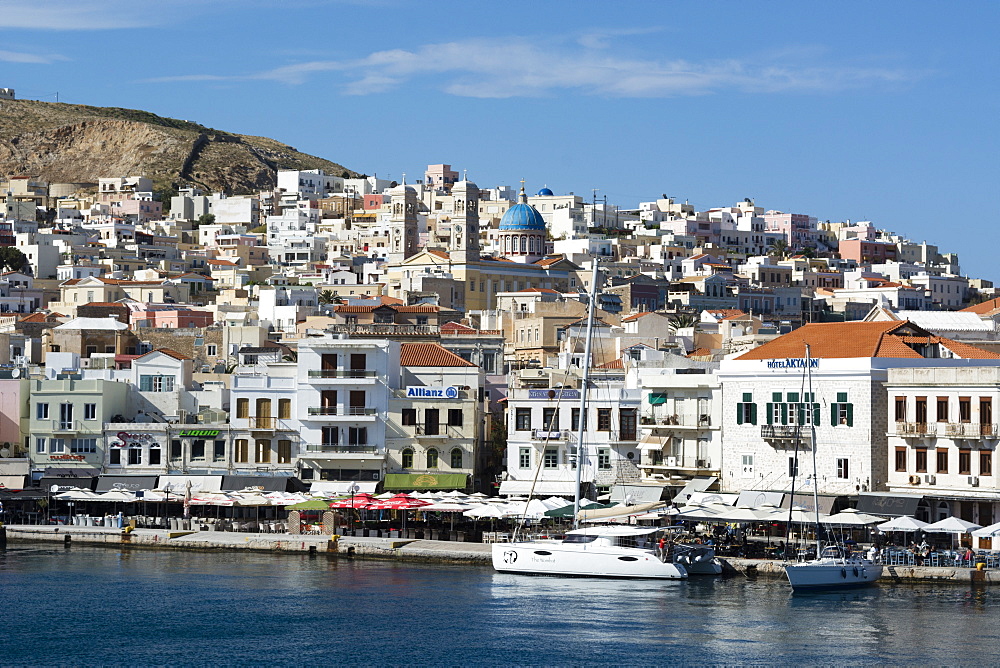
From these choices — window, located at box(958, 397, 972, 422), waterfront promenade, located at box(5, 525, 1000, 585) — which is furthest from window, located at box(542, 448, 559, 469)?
window, located at box(958, 397, 972, 422)

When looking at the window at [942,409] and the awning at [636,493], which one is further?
the awning at [636,493]

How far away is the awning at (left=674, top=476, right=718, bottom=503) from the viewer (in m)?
61.3

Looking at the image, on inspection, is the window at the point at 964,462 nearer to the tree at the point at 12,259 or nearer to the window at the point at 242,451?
the window at the point at 242,451

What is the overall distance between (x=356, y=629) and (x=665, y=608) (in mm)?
9232

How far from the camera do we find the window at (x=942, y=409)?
56.9 metres

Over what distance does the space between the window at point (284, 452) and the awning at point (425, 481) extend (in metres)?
A: 4.26

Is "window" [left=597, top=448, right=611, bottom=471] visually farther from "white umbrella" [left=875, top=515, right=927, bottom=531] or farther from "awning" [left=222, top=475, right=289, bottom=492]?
"white umbrella" [left=875, top=515, right=927, bottom=531]

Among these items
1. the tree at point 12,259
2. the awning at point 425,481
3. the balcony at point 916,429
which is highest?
the tree at point 12,259

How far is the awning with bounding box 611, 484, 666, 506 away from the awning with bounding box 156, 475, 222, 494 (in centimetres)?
1640

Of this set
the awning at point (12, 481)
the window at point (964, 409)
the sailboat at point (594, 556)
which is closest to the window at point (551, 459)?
the sailboat at point (594, 556)

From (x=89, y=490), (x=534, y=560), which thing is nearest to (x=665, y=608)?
(x=534, y=560)

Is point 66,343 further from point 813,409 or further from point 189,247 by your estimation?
point 189,247

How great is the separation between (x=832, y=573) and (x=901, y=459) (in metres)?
7.19

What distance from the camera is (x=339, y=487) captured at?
66.8 m
